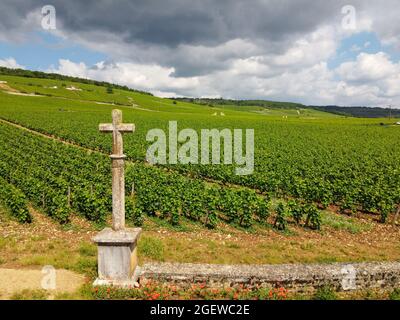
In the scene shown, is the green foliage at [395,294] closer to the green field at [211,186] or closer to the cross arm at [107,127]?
the green field at [211,186]

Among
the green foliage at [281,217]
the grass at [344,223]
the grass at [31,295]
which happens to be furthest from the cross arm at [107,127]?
the grass at [344,223]

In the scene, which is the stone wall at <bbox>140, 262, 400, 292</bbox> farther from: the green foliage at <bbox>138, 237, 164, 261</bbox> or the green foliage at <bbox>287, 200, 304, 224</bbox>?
the green foliage at <bbox>287, 200, 304, 224</bbox>

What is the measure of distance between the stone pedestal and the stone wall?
0.40 meters

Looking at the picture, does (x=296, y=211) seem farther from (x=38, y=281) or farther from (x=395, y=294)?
(x=38, y=281)

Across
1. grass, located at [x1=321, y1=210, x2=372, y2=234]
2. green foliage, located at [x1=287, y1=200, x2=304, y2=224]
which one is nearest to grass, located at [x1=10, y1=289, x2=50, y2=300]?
green foliage, located at [x1=287, y1=200, x2=304, y2=224]

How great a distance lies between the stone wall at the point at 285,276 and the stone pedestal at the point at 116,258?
404 mm

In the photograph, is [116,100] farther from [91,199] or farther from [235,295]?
[235,295]


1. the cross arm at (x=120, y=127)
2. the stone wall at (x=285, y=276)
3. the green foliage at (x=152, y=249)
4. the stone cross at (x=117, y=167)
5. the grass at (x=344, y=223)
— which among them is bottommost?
the grass at (x=344, y=223)

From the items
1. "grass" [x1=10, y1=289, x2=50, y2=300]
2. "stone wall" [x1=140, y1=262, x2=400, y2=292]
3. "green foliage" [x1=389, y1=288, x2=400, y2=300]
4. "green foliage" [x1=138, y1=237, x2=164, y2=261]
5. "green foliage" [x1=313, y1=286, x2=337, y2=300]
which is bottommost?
"green foliage" [x1=138, y1=237, x2=164, y2=261]

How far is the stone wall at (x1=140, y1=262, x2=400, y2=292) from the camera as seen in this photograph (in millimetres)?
7746

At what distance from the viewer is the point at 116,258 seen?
25.8ft

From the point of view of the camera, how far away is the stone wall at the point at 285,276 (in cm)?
775

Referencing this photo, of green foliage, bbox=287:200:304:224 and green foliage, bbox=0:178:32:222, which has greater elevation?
green foliage, bbox=0:178:32:222
